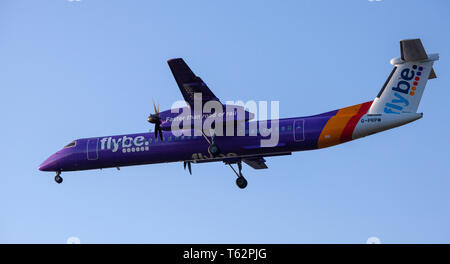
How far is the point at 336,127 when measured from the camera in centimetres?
2902

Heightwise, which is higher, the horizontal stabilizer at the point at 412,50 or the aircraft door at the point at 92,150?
the horizontal stabilizer at the point at 412,50

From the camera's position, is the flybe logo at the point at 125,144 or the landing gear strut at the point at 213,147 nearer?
the landing gear strut at the point at 213,147

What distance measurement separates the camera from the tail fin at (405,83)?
27.9 m

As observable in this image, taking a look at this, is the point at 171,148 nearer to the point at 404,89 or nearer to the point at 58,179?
the point at 58,179

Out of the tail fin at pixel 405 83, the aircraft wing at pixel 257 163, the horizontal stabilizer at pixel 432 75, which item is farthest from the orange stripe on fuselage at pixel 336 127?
the aircraft wing at pixel 257 163

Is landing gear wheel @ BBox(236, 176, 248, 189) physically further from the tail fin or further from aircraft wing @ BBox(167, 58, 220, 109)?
the tail fin

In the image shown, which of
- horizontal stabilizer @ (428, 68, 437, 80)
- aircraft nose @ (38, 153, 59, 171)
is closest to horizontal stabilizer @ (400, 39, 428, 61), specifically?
horizontal stabilizer @ (428, 68, 437, 80)

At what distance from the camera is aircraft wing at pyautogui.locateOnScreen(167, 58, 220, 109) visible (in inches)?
1136

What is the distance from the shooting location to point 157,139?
109 ft

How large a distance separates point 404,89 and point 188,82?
410 inches

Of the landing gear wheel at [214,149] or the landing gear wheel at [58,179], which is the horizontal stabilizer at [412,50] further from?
the landing gear wheel at [58,179]

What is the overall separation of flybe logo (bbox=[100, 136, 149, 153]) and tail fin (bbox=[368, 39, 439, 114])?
12581 millimetres

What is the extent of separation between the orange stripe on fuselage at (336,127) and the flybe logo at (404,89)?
65.2 inches

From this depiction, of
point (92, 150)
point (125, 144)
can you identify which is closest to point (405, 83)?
point (125, 144)
